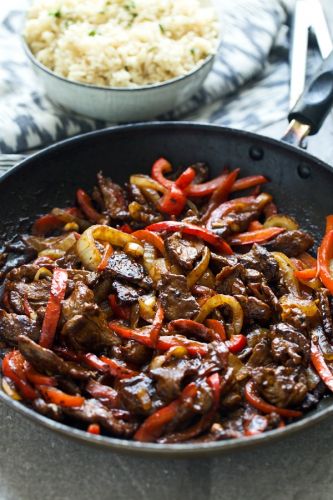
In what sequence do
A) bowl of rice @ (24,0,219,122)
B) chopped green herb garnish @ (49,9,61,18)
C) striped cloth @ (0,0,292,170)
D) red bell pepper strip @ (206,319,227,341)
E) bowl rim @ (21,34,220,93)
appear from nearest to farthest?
1. red bell pepper strip @ (206,319,227,341)
2. bowl rim @ (21,34,220,93)
3. bowl of rice @ (24,0,219,122)
4. striped cloth @ (0,0,292,170)
5. chopped green herb garnish @ (49,9,61,18)

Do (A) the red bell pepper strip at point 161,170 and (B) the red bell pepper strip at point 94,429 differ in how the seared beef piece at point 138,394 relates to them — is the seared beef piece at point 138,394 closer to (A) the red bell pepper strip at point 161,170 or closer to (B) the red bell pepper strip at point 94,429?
(B) the red bell pepper strip at point 94,429

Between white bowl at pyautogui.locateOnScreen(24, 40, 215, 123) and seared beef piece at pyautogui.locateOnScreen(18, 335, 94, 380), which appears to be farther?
white bowl at pyautogui.locateOnScreen(24, 40, 215, 123)

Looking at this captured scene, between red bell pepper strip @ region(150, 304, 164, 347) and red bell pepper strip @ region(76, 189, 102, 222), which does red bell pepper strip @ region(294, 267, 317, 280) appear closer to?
red bell pepper strip @ region(150, 304, 164, 347)

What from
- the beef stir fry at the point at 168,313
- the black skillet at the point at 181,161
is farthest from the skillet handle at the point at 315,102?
the beef stir fry at the point at 168,313

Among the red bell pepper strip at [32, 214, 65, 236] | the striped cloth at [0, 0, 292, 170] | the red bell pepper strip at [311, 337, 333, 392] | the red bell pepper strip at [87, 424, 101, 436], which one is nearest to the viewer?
the red bell pepper strip at [87, 424, 101, 436]

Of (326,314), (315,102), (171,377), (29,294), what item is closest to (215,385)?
(171,377)

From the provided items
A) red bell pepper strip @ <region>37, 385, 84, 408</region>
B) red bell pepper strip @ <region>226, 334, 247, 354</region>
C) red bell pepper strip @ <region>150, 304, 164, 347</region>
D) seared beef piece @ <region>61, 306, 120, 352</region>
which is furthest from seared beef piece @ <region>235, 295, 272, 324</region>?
red bell pepper strip @ <region>37, 385, 84, 408</region>

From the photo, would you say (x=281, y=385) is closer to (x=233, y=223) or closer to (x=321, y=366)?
(x=321, y=366)
